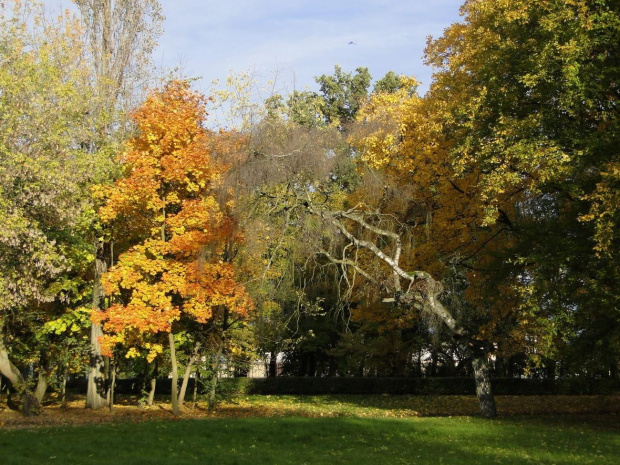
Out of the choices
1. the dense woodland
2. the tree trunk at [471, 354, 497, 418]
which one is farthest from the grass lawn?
the dense woodland

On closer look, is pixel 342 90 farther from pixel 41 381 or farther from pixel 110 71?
pixel 41 381

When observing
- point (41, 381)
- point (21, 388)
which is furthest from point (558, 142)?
point (41, 381)

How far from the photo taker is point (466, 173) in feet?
64.7

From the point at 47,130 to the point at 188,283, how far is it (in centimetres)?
563

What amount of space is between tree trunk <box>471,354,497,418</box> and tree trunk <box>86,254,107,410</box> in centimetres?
1185

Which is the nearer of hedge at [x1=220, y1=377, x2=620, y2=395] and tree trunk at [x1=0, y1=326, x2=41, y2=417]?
tree trunk at [x1=0, y1=326, x2=41, y2=417]

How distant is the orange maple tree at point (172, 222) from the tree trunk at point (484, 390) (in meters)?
7.10

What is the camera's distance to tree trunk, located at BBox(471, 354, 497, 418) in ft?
61.3

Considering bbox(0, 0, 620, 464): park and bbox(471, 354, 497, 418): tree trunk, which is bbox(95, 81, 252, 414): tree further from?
bbox(471, 354, 497, 418): tree trunk

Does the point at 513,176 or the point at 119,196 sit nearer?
the point at 513,176

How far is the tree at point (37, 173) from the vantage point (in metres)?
16.0

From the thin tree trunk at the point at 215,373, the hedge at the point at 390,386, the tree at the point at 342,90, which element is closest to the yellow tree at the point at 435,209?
the thin tree trunk at the point at 215,373

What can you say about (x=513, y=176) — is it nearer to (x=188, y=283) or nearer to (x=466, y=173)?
(x=466, y=173)

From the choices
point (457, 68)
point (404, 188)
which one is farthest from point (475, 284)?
point (457, 68)
